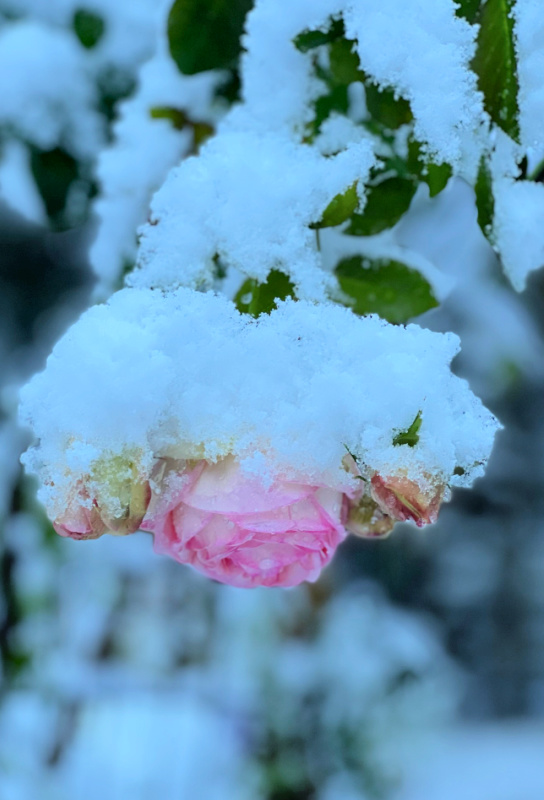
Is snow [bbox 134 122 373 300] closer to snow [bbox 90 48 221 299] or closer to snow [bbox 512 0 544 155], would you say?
snow [bbox 512 0 544 155]

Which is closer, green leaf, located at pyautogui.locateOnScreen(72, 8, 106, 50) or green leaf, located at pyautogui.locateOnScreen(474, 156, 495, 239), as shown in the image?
green leaf, located at pyautogui.locateOnScreen(474, 156, 495, 239)

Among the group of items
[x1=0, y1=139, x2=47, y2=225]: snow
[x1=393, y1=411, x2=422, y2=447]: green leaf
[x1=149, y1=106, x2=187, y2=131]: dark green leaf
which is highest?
[x1=393, y1=411, x2=422, y2=447]: green leaf

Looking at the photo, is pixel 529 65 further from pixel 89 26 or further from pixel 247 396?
pixel 89 26

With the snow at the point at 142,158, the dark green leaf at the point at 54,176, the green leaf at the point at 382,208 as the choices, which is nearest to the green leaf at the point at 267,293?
the green leaf at the point at 382,208

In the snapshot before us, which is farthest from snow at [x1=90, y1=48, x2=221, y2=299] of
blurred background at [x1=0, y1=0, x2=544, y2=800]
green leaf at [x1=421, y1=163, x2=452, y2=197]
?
green leaf at [x1=421, y1=163, x2=452, y2=197]


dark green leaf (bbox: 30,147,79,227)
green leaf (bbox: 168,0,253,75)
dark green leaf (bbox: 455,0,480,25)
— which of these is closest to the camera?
dark green leaf (bbox: 455,0,480,25)

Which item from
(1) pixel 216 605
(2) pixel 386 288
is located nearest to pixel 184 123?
(2) pixel 386 288
